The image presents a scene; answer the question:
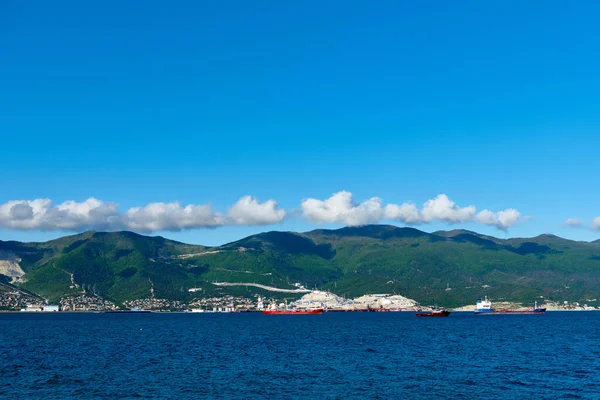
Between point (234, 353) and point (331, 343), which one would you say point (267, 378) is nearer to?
point (234, 353)

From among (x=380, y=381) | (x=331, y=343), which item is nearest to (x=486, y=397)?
(x=380, y=381)

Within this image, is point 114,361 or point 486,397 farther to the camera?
point 114,361

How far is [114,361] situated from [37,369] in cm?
1770

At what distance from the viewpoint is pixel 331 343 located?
Answer: 17888 centimetres

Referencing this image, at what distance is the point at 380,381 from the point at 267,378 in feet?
61.9

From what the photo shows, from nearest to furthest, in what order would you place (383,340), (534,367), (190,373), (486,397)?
(486,397), (190,373), (534,367), (383,340)

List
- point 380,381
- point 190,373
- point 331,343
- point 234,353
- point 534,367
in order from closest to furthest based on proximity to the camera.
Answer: point 380,381
point 190,373
point 534,367
point 234,353
point 331,343

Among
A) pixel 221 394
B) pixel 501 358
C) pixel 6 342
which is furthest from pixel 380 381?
pixel 6 342

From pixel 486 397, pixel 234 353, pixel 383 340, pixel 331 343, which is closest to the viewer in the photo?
pixel 486 397

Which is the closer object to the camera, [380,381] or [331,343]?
[380,381]

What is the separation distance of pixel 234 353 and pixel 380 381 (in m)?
55.4

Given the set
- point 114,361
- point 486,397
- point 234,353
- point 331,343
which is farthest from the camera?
point 331,343

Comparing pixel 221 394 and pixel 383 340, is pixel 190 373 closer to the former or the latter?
pixel 221 394

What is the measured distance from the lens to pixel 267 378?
105062mm
